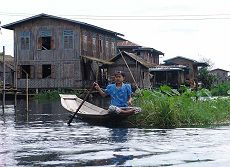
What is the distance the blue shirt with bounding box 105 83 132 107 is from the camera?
43.0ft

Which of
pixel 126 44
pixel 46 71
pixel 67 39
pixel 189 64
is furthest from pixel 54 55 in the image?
pixel 189 64

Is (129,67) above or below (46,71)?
above

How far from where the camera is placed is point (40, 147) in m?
9.41

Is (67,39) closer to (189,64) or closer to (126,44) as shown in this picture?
(126,44)

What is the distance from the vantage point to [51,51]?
37844mm

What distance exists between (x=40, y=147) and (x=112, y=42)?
36.9 meters

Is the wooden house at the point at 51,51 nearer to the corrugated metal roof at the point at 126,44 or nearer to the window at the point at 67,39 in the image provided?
the window at the point at 67,39

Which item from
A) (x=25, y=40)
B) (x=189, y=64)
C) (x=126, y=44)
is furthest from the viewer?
(x=189, y=64)

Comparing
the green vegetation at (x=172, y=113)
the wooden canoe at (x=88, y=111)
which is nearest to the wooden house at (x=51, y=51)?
the wooden canoe at (x=88, y=111)

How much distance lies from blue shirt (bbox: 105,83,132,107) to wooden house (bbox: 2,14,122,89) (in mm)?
24261

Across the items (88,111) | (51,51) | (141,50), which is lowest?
(88,111)

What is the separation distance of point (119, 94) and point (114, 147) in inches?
157

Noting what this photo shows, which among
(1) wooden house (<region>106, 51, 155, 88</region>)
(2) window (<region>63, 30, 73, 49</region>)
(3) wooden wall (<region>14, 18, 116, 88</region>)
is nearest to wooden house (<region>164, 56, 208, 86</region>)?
(1) wooden house (<region>106, 51, 155, 88</region>)

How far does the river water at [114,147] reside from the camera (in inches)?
298
